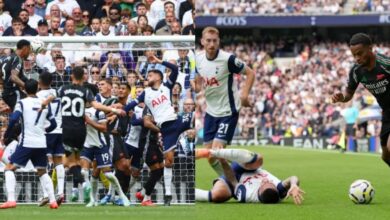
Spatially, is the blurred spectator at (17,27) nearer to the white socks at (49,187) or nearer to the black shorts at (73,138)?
the black shorts at (73,138)

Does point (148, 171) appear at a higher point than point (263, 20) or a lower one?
lower

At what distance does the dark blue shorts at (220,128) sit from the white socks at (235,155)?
4.94 ft

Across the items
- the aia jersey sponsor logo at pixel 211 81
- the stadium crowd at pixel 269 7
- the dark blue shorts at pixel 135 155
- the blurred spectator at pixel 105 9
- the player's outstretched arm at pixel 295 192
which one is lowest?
the player's outstretched arm at pixel 295 192

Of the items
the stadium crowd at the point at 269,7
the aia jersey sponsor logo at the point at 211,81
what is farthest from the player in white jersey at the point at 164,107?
the stadium crowd at the point at 269,7

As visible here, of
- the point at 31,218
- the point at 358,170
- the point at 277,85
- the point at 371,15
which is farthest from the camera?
the point at 371,15

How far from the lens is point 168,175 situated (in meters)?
13.1

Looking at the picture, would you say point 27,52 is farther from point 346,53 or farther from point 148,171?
point 346,53

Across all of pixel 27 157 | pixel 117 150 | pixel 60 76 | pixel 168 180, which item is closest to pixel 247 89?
pixel 168 180

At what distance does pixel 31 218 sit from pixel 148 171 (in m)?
4.39

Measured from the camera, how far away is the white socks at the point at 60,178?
12.2 m

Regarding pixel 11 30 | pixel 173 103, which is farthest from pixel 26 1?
pixel 173 103

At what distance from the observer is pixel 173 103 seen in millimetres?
14617

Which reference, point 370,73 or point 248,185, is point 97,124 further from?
point 370,73

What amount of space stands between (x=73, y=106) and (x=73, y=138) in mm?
436
